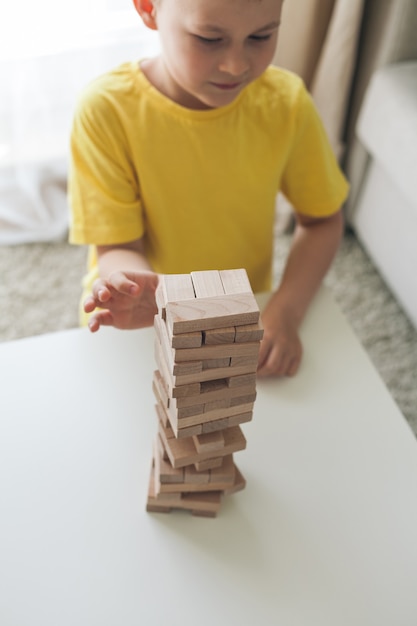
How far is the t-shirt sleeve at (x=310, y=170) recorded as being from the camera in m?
0.87

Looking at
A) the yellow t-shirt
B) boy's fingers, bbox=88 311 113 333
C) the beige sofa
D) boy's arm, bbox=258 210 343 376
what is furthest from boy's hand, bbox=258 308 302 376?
the beige sofa

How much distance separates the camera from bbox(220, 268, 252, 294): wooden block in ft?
1.63

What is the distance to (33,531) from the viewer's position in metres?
0.62

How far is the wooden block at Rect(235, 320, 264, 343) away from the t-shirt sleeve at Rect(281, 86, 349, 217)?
0.47 metres

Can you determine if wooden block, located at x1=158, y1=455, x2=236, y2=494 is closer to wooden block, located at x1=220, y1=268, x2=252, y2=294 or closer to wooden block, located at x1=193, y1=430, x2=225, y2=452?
wooden block, located at x1=193, y1=430, x2=225, y2=452

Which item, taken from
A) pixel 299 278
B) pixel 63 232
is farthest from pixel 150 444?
pixel 63 232

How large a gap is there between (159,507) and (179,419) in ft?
0.49

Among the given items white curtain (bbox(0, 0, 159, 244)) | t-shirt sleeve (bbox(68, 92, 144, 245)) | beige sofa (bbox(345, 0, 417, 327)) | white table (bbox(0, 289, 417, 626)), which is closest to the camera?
white table (bbox(0, 289, 417, 626))

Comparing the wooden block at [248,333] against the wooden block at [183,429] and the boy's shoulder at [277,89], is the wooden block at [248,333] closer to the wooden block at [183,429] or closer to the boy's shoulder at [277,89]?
the wooden block at [183,429]

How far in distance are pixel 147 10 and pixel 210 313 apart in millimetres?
455

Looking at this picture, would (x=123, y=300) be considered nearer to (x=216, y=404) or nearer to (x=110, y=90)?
(x=216, y=404)

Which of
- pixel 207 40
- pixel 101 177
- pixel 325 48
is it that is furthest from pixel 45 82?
pixel 207 40

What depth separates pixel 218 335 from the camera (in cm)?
48

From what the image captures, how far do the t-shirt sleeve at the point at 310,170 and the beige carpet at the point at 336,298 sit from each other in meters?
0.58
